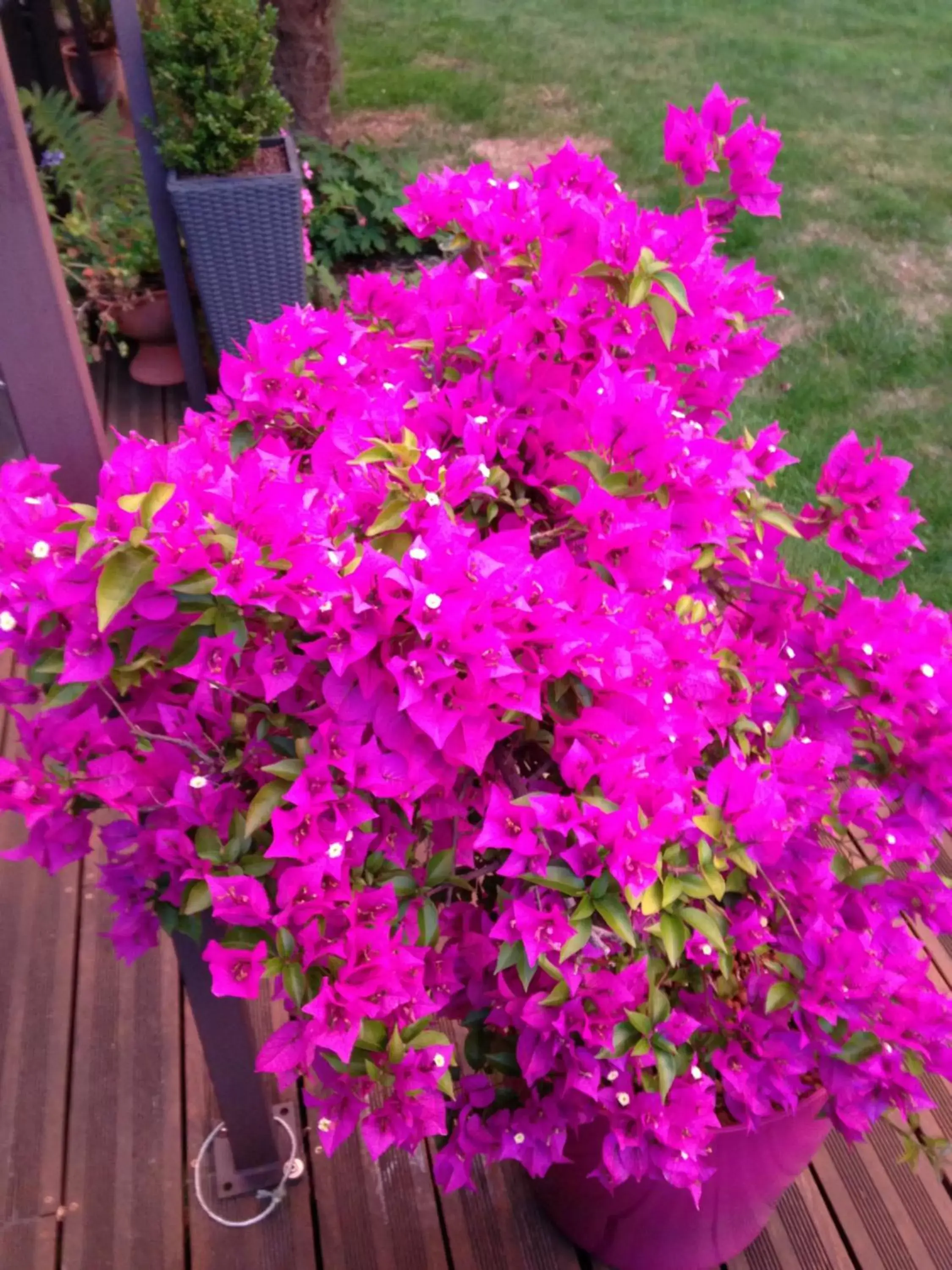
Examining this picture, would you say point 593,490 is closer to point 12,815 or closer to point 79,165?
point 12,815

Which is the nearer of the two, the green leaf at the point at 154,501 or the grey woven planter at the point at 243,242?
the green leaf at the point at 154,501

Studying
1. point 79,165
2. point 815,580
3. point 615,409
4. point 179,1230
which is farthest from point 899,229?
point 179,1230

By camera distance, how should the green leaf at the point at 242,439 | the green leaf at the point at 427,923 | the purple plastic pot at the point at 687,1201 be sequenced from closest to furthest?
the green leaf at the point at 427,923 → the green leaf at the point at 242,439 → the purple plastic pot at the point at 687,1201

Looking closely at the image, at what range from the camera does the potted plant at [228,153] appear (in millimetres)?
2645

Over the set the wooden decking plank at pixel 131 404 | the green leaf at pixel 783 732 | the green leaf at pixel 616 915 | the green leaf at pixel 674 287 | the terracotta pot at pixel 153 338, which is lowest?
the wooden decking plank at pixel 131 404

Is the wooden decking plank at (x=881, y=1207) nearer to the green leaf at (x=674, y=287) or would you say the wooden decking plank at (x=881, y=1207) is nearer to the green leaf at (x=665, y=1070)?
the green leaf at (x=665, y=1070)

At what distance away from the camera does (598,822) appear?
0.82 metres

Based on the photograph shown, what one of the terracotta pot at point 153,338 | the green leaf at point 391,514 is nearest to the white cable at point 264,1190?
the green leaf at point 391,514

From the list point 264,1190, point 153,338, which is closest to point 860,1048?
point 264,1190

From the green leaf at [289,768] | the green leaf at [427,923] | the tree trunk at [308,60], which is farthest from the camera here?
the tree trunk at [308,60]

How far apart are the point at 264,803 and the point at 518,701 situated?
23 cm

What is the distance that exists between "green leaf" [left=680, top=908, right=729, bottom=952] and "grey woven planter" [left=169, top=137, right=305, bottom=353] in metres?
2.30

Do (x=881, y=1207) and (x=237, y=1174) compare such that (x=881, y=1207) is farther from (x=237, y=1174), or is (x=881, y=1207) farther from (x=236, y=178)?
(x=236, y=178)

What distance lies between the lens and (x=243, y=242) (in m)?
2.86
